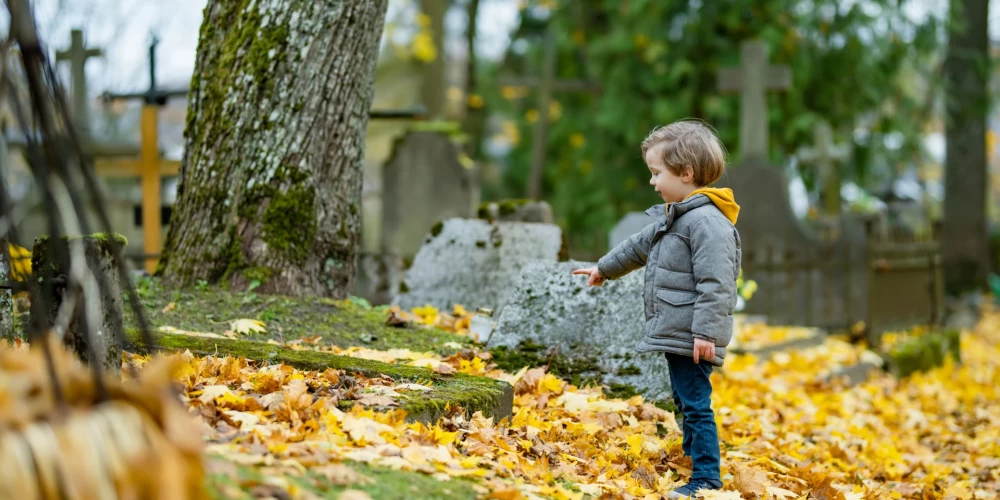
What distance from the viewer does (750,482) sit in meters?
3.60

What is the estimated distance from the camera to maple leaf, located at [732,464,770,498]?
356 centimetres

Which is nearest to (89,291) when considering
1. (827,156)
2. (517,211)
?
(517,211)

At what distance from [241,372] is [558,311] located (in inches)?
70.2

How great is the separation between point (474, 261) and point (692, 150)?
2825 mm

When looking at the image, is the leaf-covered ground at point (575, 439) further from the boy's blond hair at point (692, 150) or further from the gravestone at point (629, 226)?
the gravestone at point (629, 226)

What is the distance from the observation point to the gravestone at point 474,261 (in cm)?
612

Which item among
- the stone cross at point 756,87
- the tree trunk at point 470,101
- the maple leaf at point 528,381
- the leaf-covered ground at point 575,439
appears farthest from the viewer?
the tree trunk at point 470,101

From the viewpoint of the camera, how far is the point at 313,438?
2.76 meters

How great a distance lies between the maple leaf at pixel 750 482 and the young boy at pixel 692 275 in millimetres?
130

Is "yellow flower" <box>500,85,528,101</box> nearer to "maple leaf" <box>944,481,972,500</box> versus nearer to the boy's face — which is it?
"maple leaf" <box>944,481,972,500</box>

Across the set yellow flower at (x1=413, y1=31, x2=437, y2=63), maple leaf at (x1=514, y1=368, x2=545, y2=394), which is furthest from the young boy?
yellow flower at (x1=413, y1=31, x2=437, y2=63)

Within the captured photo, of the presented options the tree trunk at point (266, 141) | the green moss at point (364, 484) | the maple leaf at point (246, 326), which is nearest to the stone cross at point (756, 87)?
the tree trunk at point (266, 141)

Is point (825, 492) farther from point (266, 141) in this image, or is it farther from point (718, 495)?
point (266, 141)

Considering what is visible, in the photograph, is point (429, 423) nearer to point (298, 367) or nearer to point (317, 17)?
point (298, 367)
